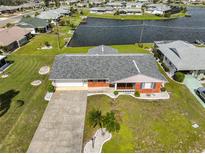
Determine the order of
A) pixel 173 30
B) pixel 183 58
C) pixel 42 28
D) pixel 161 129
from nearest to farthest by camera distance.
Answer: pixel 161 129 → pixel 183 58 → pixel 42 28 → pixel 173 30

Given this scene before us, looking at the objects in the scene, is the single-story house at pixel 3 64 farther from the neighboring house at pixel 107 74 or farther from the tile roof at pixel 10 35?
the neighboring house at pixel 107 74

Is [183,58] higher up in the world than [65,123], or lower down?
higher up

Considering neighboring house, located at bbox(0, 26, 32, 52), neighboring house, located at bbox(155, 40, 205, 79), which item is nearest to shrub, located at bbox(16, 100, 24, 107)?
neighboring house, located at bbox(0, 26, 32, 52)

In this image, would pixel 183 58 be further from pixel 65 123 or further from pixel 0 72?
pixel 0 72

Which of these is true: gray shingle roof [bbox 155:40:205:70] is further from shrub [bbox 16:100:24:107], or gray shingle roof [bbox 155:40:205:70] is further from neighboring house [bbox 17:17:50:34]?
neighboring house [bbox 17:17:50:34]

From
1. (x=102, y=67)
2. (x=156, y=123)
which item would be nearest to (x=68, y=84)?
(x=102, y=67)

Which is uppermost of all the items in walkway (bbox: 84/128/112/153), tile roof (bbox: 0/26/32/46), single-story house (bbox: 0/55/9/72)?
tile roof (bbox: 0/26/32/46)

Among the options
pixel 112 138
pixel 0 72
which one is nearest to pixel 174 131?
pixel 112 138
